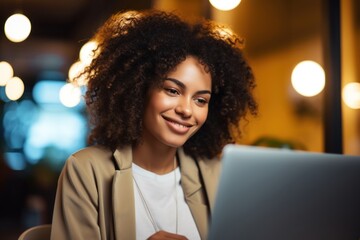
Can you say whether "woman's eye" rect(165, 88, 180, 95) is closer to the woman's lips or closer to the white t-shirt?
the woman's lips

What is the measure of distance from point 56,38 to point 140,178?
5.98 meters

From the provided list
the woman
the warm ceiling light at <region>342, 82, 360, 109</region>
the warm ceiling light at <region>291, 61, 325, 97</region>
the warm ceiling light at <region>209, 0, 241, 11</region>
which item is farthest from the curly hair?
the warm ceiling light at <region>291, 61, 325, 97</region>

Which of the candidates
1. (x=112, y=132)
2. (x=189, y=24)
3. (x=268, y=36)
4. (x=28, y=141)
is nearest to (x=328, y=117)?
(x=268, y=36)

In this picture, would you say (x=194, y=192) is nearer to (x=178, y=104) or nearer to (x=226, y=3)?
(x=178, y=104)

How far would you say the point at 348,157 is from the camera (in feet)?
3.65

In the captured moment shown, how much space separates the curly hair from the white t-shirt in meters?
0.14

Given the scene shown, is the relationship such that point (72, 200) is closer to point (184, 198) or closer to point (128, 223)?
point (128, 223)

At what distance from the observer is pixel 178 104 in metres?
1.61

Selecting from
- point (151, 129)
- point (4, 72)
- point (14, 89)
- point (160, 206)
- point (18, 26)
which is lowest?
point (160, 206)

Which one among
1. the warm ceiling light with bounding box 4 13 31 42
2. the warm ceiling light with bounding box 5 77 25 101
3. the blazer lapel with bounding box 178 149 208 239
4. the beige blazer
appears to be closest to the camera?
the beige blazer

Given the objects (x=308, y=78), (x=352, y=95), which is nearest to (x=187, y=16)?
(x=352, y=95)

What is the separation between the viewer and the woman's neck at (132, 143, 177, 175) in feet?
5.74

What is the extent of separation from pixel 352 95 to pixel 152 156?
2011mm

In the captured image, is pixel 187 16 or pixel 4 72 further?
pixel 4 72
